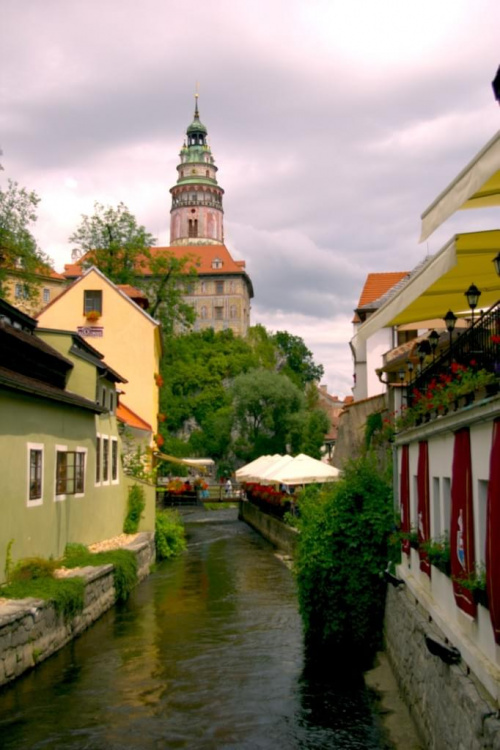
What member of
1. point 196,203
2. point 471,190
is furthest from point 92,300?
point 196,203

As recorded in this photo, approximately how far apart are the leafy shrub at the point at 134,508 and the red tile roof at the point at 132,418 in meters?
3.81

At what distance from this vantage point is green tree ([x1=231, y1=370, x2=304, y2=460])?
66375mm

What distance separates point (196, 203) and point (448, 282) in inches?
4635

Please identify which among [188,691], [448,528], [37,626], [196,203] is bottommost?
[188,691]

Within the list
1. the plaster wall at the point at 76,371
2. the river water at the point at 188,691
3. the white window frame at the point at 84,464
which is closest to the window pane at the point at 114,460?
the plaster wall at the point at 76,371

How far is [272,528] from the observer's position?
3325 cm

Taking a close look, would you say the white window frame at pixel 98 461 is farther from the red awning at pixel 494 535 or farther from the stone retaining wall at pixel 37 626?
the red awning at pixel 494 535

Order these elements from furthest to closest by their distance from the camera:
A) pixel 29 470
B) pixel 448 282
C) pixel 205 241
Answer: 1. pixel 205 241
2. pixel 29 470
3. pixel 448 282

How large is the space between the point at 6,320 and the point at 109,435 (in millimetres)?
5560

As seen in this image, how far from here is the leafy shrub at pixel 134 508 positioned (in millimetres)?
24836

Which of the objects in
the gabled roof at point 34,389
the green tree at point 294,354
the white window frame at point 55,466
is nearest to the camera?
the gabled roof at point 34,389

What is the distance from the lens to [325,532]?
524 inches

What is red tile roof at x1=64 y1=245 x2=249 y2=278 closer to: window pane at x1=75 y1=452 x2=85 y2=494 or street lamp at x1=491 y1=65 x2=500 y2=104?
window pane at x1=75 y1=452 x2=85 y2=494

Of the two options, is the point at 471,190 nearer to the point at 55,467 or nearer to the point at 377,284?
the point at 55,467
